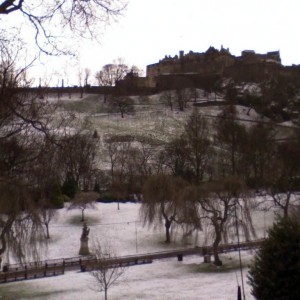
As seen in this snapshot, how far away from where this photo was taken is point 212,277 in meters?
19.8

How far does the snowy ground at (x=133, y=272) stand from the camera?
57.0 ft

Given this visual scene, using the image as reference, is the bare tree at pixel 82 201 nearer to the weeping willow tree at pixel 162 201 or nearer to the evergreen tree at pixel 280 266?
the weeping willow tree at pixel 162 201

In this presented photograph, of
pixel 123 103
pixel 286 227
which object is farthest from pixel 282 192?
pixel 123 103

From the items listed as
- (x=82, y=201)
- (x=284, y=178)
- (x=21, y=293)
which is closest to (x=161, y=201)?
(x=82, y=201)

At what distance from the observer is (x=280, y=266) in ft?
29.2

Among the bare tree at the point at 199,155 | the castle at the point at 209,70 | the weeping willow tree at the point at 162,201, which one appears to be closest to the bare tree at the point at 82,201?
the weeping willow tree at the point at 162,201

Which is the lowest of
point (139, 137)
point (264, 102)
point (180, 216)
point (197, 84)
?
point (180, 216)

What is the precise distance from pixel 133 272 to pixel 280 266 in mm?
12634

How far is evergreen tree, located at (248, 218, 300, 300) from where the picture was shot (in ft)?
29.2

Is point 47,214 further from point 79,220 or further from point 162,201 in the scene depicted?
point 162,201

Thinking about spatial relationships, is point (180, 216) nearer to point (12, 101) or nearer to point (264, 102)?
point (12, 101)

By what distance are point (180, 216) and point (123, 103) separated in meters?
45.3

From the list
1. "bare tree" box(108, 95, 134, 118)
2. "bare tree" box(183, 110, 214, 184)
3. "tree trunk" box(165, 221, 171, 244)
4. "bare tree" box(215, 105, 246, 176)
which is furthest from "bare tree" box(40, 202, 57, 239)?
"bare tree" box(108, 95, 134, 118)

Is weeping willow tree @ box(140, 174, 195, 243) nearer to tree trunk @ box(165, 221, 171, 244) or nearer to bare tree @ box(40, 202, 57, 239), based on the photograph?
tree trunk @ box(165, 221, 171, 244)
